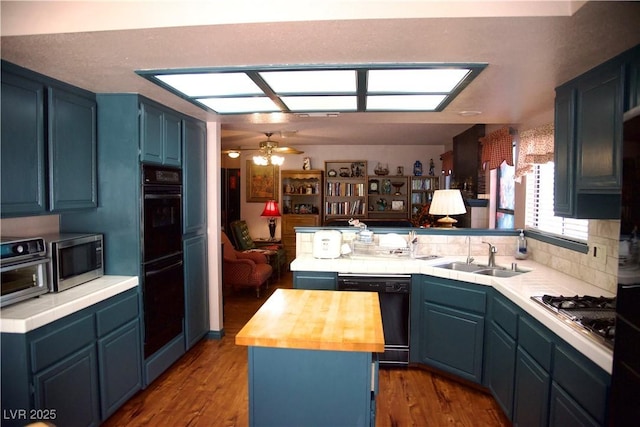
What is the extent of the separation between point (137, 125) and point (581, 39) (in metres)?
2.63

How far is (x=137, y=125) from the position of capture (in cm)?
257

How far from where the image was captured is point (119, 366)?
7.80ft

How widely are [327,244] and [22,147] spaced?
215 centimetres

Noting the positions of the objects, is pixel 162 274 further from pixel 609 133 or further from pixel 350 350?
pixel 609 133

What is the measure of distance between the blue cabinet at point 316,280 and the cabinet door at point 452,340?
757 mm

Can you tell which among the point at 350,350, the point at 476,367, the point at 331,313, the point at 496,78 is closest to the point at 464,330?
the point at 476,367

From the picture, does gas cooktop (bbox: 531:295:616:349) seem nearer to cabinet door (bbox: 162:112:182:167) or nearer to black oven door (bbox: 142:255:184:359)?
black oven door (bbox: 142:255:184:359)

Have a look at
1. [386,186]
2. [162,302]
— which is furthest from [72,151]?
[386,186]

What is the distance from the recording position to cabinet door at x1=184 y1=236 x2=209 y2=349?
3.24 metres

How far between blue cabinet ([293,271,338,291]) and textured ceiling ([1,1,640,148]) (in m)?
1.68

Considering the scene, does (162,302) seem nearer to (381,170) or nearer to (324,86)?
(324,86)

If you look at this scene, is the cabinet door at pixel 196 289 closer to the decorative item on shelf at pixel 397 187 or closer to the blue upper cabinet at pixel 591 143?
the blue upper cabinet at pixel 591 143

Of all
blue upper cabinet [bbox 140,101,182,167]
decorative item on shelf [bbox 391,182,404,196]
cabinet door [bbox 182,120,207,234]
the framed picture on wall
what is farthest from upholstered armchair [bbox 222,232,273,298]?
decorative item on shelf [bbox 391,182,404,196]

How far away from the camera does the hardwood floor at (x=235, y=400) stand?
238 cm
